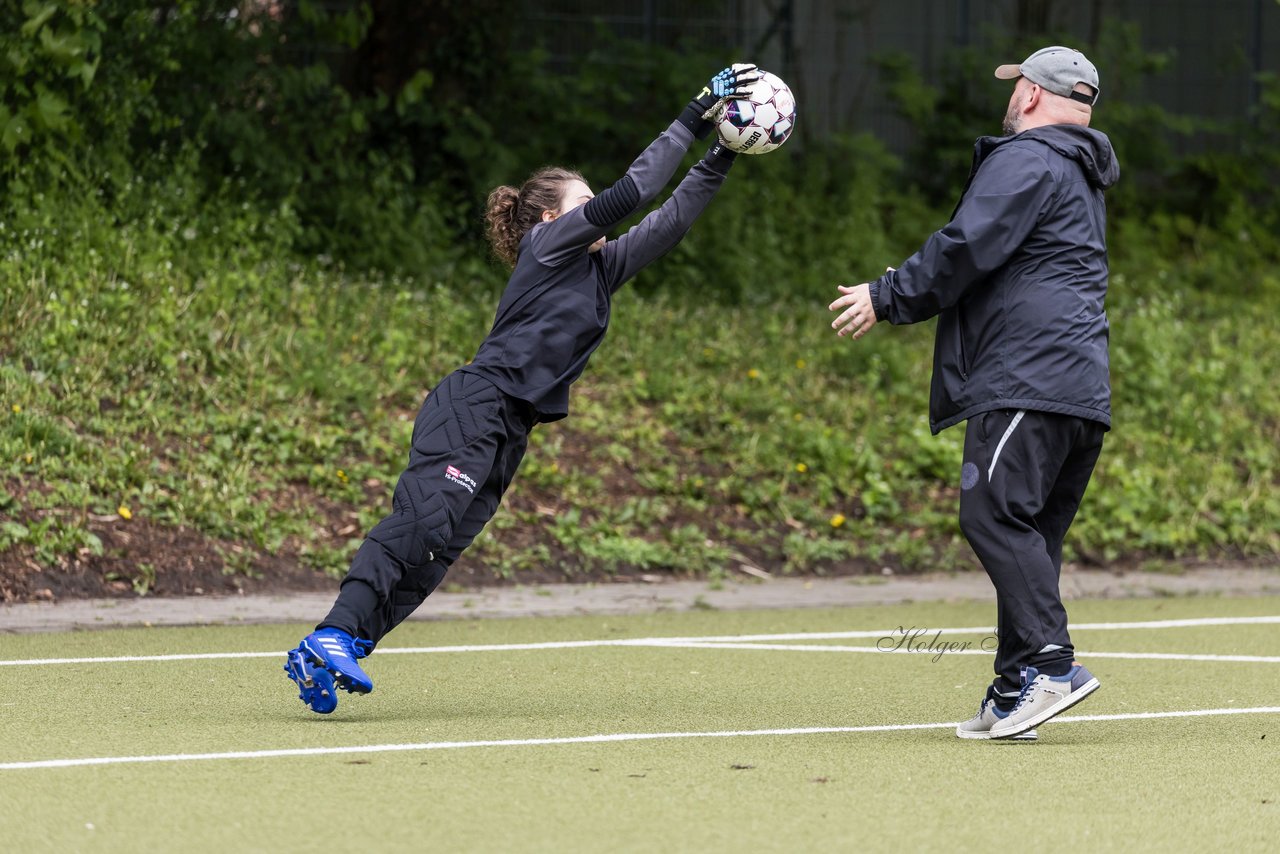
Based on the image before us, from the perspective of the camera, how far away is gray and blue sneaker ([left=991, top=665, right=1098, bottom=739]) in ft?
18.3

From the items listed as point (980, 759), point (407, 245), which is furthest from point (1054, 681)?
point (407, 245)

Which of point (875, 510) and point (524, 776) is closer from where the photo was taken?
point (524, 776)

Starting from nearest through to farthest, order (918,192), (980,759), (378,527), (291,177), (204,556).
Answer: (980,759) → (378,527) → (204,556) → (291,177) → (918,192)

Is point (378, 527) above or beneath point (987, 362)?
beneath

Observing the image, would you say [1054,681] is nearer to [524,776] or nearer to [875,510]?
[524,776]

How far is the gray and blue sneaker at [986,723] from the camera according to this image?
566 centimetres

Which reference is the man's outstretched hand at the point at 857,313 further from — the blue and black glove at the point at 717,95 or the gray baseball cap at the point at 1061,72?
the gray baseball cap at the point at 1061,72

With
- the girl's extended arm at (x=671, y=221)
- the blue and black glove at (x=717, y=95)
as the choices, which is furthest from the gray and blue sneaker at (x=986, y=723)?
the blue and black glove at (x=717, y=95)

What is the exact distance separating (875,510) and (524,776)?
20.5 feet

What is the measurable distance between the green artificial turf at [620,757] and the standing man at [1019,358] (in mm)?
309

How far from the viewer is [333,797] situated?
472cm

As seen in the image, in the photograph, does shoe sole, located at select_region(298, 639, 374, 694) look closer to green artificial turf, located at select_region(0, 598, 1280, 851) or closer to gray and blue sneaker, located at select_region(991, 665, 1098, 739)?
green artificial turf, located at select_region(0, 598, 1280, 851)

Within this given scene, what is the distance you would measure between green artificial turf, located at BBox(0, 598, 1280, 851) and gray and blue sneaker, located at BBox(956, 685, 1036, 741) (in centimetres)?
6

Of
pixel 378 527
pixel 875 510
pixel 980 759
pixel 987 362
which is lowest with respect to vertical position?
pixel 875 510
